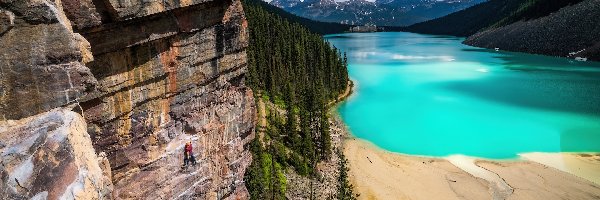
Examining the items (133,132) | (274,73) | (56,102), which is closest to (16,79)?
(56,102)

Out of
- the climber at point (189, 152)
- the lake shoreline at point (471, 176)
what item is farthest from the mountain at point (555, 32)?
the climber at point (189, 152)

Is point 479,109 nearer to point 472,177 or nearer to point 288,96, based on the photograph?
point 472,177

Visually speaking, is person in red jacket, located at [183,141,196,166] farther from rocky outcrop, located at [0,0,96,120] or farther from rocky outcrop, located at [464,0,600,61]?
rocky outcrop, located at [464,0,600,61]

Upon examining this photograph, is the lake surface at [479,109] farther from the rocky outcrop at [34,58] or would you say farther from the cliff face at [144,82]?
the rocky outcrop at [34,58]

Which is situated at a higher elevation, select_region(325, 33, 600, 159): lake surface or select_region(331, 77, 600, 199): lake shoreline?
select_region(325, 33, 600, 159): lake surface

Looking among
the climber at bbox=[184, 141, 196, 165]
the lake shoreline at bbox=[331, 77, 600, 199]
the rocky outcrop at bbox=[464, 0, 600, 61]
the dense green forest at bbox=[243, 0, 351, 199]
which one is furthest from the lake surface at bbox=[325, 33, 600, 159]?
the climber at bbox=[184, 141, 196, 165]

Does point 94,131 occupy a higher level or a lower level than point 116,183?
higher

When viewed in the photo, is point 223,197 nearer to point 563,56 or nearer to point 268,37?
point 268,37
